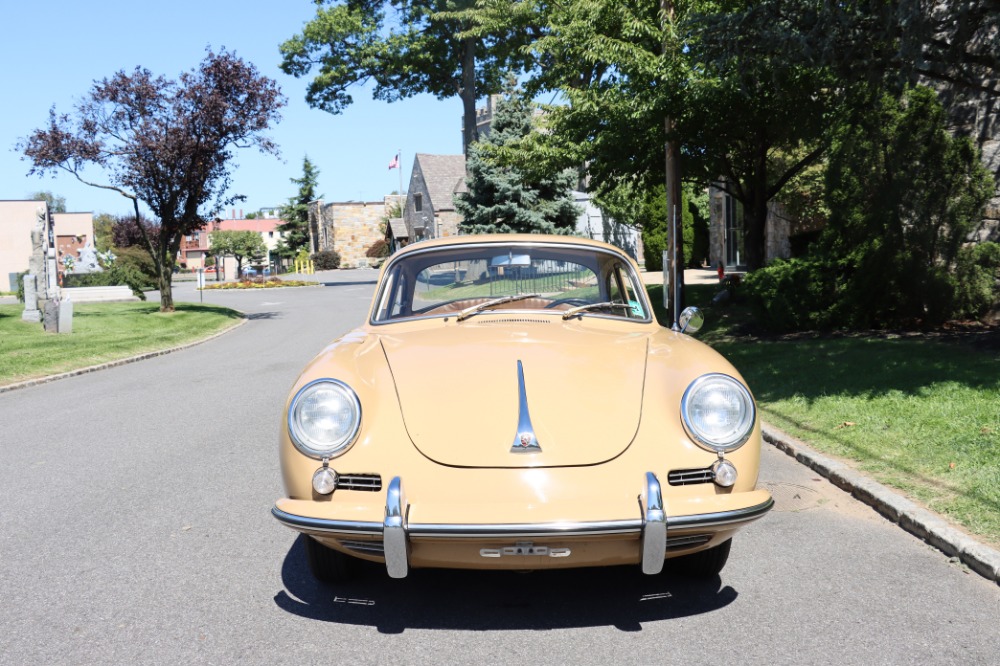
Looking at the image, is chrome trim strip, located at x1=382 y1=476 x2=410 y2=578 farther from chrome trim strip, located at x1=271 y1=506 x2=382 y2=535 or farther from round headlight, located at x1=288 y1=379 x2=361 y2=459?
round headlight, located at x1=288 y1=379 x2=361 y2=459

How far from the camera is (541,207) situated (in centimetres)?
3544

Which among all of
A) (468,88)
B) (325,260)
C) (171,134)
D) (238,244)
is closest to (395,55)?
(468,88)

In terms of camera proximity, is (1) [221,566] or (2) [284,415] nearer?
(2) [284,415]

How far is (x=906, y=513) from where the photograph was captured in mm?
5113

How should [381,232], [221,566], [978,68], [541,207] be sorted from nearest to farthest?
[221,566]
[978,68]
[541,207]
[381,232]

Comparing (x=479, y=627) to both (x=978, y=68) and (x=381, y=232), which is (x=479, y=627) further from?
(x=381, y=232)

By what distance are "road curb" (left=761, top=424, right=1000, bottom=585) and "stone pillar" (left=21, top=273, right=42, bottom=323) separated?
2105 cm

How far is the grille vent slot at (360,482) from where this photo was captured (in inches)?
143

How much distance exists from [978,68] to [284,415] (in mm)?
11194

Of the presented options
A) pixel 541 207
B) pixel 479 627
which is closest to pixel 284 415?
pixel 479 627

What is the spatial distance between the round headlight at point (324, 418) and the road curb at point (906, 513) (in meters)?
3.06

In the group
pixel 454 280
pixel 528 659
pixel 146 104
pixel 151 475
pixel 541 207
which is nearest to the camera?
pixel 528 659

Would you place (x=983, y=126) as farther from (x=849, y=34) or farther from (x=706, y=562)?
(x=706, y=562)

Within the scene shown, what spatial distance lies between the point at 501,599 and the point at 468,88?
36864mm
